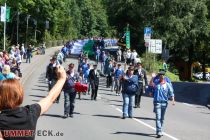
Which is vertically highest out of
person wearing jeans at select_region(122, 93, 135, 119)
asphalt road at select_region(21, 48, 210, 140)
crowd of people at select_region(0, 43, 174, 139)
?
crowd of people at select_region(0, 43, 174, 139)

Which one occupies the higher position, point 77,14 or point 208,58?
point 77,14

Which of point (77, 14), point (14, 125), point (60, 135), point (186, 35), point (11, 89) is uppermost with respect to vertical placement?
point (77, 14)

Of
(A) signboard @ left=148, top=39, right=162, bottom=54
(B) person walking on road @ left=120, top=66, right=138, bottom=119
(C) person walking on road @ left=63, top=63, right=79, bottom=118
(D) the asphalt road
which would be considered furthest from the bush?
(C) person walking on road @ left=63, top=63, right=79, bottom=118

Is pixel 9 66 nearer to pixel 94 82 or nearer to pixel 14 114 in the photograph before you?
pixel 94 82

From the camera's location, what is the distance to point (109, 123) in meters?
16.4

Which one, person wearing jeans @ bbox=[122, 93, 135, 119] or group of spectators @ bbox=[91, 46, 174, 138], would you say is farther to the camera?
person wearing jeans @ bbox=[122, 93, 135, 119]

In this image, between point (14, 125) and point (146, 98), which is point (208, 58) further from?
point (14, 125)

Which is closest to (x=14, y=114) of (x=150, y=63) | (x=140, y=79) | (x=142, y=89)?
(x=140, y=79)

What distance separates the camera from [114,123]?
16438mm

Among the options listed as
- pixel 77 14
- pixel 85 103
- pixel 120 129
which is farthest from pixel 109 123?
pixel 77 14

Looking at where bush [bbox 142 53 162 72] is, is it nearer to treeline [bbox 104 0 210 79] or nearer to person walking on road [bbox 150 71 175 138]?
treeline [bbox 104 0 210 79]

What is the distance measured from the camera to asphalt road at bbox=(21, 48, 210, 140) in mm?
13986

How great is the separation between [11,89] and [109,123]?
12.3 m

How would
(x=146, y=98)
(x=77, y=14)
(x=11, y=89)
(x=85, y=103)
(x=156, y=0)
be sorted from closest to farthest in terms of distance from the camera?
(x=11, y=89), (x=85, y=103), (x=146, y=98), (x=156, y=0), (x=77, y=14)
